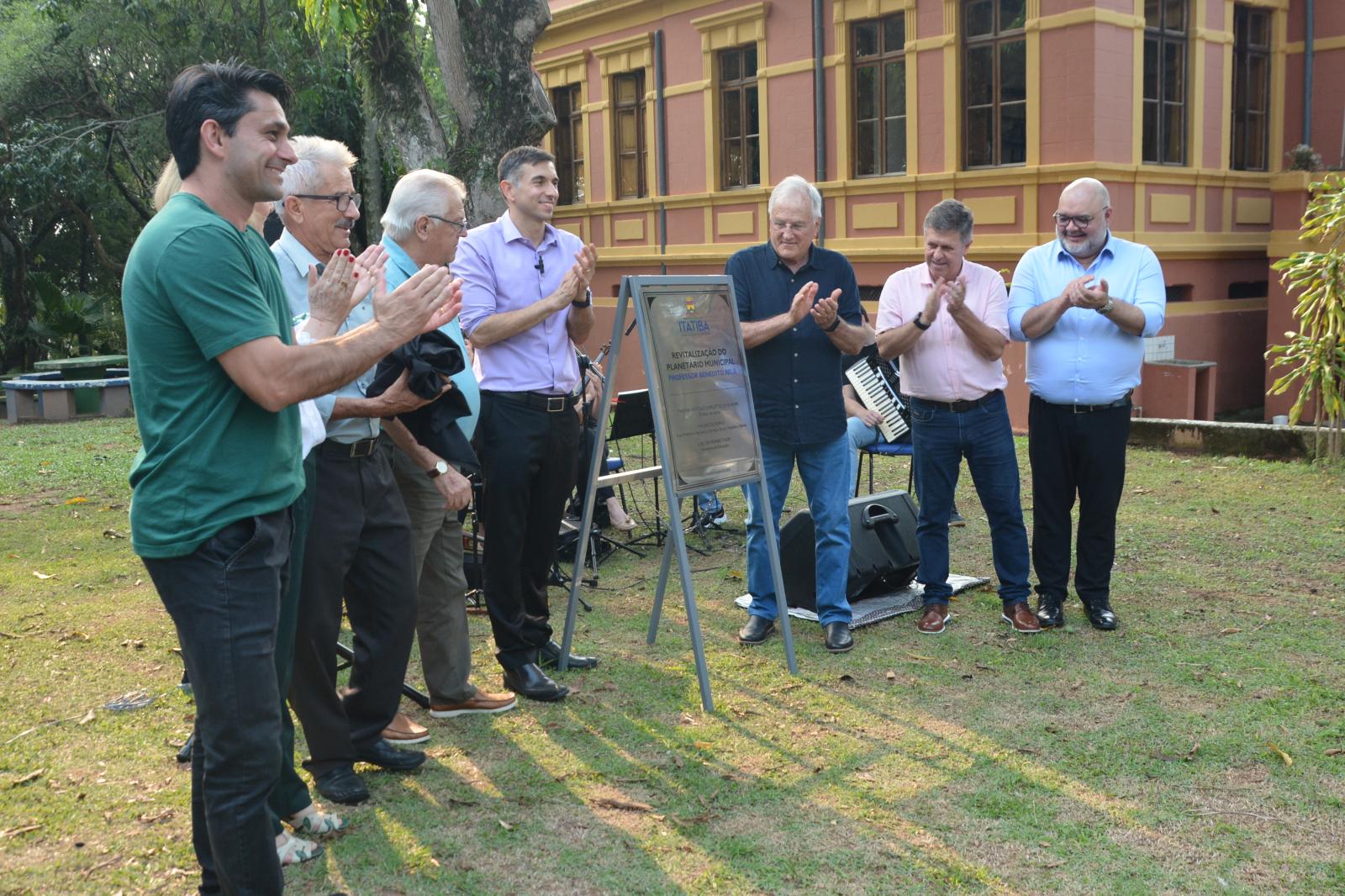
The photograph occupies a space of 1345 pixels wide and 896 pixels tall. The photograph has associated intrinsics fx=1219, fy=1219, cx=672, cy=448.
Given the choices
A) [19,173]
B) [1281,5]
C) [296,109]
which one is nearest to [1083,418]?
[1281,5]

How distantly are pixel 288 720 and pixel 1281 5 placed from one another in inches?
602

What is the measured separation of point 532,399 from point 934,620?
Result: 2.32m

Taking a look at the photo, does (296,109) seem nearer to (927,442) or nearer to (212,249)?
(927,442)

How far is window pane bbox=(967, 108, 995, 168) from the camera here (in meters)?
13.9

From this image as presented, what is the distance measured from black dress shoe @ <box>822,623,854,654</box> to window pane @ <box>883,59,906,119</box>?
10.5 meters

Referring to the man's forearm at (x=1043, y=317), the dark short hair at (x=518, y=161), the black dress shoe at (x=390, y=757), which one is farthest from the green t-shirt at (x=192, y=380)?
the man's forearm at (x=1043, y=317)

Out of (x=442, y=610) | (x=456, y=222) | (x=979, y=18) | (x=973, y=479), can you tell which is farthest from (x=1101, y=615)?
(x=979, y=18)

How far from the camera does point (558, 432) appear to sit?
16.5 feet

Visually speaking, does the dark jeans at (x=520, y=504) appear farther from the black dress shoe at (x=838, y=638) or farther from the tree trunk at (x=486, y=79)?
the tree trunk at (x=486, y=79)

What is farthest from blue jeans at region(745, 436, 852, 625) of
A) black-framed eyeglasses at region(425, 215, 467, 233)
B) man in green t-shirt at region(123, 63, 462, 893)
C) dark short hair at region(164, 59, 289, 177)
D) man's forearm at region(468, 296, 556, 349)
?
dark short hair at region(164, 59, 289, 177)

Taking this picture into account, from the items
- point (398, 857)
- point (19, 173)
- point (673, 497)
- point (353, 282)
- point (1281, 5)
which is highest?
point (1281, 5)

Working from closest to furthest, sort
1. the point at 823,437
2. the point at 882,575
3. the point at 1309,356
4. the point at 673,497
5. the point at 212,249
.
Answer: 1. the point at 212,249
2. the point at 673,497
3. the point at 823,437
4. the point at 882,575
5. the point at 1309,356

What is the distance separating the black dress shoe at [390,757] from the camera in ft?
13.9

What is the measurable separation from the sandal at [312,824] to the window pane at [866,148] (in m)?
12.9
